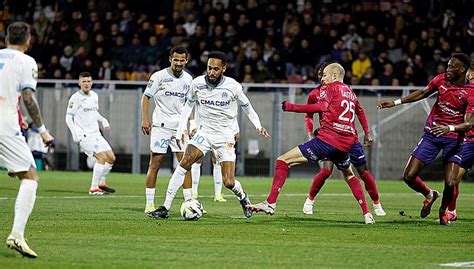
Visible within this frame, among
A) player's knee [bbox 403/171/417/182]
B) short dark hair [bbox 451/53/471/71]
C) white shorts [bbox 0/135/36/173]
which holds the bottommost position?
player's knee [bbox 403/171/417/182]

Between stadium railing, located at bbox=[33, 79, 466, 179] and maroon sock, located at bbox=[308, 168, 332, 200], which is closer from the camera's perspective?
maroon sock, located at bbox=[308, 168, 332, 200]

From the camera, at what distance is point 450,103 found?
15227 millimetres

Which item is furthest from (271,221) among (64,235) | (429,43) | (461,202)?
(429,43)

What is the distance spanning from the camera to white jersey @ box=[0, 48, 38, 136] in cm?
1069

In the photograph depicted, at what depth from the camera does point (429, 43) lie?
31250 mm

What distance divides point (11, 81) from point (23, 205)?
4.34ft

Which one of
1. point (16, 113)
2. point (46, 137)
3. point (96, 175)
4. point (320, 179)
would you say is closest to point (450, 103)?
point (320, 179)

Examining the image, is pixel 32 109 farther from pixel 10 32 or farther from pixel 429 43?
pixel 429 43

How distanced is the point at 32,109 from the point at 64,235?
8.22 feet

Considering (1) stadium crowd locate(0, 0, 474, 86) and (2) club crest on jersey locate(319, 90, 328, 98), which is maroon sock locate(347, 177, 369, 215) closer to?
(2) club crest on jersey locate(319, 90, 328, 98)

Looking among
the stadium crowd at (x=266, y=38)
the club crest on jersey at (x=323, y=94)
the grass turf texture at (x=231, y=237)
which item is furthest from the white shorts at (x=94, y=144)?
the club crest on jersey at (x=323, y=94)

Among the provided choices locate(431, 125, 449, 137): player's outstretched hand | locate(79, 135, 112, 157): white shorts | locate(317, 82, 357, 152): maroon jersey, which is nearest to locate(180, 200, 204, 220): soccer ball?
locate(317, 82, 357, 152): maroon jersey

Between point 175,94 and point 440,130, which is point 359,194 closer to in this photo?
point 440,130

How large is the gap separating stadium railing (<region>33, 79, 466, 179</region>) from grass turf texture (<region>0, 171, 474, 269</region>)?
34.1 ft
